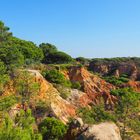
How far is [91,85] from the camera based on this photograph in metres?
Result: 75.4

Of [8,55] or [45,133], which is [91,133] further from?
[8,55]

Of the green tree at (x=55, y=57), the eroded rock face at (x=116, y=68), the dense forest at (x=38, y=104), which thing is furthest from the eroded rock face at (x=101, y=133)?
the eroded rock face at (x=116, y=68)

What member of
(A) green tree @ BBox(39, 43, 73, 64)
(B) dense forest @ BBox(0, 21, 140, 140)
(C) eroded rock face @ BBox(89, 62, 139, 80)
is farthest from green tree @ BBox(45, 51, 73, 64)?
(C) eroded rock face @ BBox(89, 62, 139, 80)

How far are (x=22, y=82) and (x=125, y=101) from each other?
43.1ft

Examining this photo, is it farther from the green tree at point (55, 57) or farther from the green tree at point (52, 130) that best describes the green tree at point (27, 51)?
the green tree at point (52, 130)

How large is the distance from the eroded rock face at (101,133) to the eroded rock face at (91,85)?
133 ft

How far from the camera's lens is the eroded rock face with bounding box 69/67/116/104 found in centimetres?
7269

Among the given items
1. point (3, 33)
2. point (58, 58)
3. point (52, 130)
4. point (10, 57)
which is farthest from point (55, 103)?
point (58, 58)

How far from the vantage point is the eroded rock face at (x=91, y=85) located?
72688mm

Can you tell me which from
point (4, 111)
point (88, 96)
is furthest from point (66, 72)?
point (4, 111)

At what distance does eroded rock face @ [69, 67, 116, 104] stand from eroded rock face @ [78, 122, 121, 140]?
4054 centimetres

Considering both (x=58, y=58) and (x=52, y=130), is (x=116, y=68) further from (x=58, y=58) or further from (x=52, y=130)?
(x=52, y=130)

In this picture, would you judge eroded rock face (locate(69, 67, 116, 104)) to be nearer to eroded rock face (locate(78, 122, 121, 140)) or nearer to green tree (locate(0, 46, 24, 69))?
green tree (locate(0, 46, 24, 69))

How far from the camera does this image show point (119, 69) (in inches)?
4469
